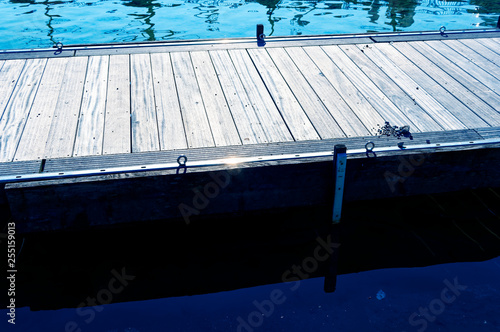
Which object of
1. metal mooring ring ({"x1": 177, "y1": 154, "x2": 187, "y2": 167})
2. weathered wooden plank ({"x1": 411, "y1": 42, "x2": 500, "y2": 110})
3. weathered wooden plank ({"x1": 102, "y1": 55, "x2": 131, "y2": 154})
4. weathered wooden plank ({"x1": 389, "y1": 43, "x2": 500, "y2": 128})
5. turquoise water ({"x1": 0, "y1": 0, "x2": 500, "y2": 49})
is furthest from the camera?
turquoise water ({"x1": 0, "y1": 0, "x2": 500, "y2": 49})

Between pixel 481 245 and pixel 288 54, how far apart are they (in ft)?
11.4

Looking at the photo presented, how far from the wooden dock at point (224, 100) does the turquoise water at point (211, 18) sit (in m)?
5.11

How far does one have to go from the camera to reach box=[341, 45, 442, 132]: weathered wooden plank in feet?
16.4

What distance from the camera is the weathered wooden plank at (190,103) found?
183 inches

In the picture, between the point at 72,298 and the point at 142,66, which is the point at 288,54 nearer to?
the point at 142,66

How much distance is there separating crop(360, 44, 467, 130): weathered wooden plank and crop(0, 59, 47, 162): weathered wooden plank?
169 inches

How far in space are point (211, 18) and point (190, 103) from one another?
8.25 metres

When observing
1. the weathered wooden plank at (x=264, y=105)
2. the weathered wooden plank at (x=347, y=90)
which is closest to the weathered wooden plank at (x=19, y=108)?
the weathered wooden plank at (x=264, y=105)

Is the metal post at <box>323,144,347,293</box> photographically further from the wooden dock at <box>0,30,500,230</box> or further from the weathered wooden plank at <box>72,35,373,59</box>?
the weathered wooden plank at <box>72,35,373,59</box>

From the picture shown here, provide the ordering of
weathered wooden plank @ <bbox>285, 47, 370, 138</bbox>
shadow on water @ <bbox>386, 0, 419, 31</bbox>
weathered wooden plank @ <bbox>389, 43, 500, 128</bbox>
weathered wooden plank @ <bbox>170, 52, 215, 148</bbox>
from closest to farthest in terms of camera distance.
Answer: weathered wooden plank @ <bbox>170, 52, 215, 148</bbox> < weathered wooden plank @ <bbox>285, 47, 370, 138</bbox> < weathered wooden plank @ <bbox>389, 43, 500, 128</bbox> < shadow on water @ <bbox>386, 0, 419, 31</bbox>

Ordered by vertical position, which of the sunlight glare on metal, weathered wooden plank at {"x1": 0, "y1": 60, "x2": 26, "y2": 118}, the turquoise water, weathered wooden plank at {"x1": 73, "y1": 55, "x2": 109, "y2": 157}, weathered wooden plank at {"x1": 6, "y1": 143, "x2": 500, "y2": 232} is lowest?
the turquoise water

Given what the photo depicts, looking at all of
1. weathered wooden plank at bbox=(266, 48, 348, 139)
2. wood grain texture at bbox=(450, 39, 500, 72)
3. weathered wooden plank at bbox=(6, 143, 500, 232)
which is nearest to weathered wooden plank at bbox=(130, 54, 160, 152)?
weathered wooden plank at bbox=(6, 143, 500, 232)

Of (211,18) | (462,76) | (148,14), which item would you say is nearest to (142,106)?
(462,76)

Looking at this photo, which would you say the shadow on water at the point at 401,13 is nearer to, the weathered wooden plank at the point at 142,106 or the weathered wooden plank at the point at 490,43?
the weathered wooden plank at the point at 490,43
